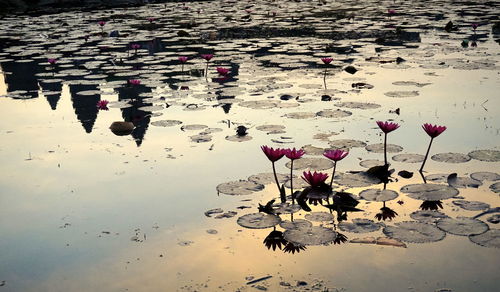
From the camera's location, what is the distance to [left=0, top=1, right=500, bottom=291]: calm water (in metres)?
3.09

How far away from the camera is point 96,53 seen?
41.1 ft

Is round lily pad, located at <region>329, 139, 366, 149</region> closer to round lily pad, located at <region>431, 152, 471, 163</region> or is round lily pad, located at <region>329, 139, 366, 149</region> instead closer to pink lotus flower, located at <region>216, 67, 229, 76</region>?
round lily pad, located at <region>431, 152, 471, 163</region>

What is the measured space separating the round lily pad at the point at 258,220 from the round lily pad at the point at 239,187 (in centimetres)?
44

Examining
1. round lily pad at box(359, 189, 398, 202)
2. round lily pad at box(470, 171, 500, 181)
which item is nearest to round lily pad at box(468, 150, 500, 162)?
round lily pad at box(470, 171, 500, 181)

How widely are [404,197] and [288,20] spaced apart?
52.8 ft

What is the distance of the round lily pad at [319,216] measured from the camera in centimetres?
367

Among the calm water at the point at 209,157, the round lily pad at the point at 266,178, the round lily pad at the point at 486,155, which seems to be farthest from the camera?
the round lily pad at the point at 486,155

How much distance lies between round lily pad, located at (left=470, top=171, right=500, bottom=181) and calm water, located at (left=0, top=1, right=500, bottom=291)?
90 mm

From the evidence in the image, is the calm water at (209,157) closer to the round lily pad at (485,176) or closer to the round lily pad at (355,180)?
the round lily pad at (485,176)

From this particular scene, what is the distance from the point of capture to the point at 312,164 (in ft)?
15.3

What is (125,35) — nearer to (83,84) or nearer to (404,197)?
(83,84)

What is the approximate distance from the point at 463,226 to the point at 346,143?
6.21 ft

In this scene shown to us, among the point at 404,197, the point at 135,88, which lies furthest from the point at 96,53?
the point at 404,197

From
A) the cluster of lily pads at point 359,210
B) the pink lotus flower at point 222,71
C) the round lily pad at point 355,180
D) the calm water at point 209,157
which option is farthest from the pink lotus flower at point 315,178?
the pink lotus flower at point 222,71
